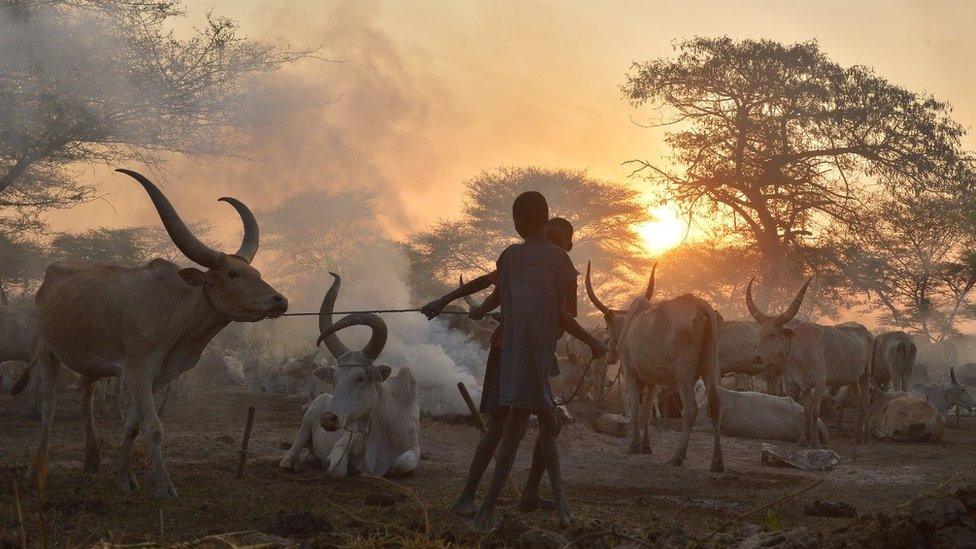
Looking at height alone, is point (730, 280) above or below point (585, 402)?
above

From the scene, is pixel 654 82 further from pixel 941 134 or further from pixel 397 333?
pixel 397 333

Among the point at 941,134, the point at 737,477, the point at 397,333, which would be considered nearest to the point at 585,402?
the point at 397,333

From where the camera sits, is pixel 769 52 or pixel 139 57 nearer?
pixel 139 57

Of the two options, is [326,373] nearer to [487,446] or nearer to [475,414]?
[475,414]

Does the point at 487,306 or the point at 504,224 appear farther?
the point at 504,224

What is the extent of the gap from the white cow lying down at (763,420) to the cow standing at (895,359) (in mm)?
6760

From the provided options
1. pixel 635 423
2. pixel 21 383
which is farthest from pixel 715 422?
pixel 21 383

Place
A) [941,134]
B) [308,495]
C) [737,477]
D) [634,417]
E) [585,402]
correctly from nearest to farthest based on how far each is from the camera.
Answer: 1. [308,495]
2. [737,477]
3. [634,417]
4. [585,402]
5. [941,134]

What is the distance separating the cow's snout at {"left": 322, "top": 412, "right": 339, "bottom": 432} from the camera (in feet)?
24.3

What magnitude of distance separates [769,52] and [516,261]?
2094cm

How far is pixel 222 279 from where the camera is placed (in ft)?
23.7

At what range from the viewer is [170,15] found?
16906mm

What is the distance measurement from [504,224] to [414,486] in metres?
26.5

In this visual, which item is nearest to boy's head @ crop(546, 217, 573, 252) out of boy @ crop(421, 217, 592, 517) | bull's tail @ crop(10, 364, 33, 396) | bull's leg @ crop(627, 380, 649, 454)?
boy @ crop(421, 217, 592, 517)
